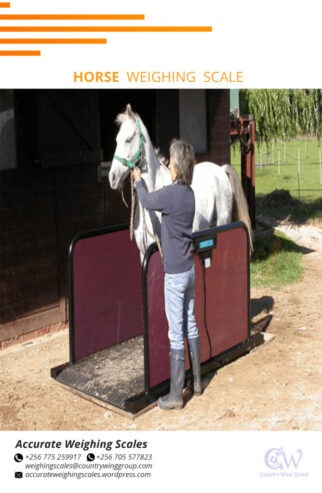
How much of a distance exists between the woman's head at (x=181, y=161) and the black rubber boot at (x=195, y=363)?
1.32 metres

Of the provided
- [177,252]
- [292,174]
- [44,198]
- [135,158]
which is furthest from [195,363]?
[292,174]

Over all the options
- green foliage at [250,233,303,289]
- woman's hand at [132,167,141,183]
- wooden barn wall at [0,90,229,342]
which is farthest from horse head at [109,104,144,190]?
green foliage at [250,233,303,289]

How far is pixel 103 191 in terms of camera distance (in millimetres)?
6988

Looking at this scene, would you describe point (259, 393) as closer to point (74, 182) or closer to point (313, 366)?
point (313, 366)

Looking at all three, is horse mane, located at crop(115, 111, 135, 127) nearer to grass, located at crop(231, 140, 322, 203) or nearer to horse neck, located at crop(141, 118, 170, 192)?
horse neck, located at crop(141, 118, 170, 192)

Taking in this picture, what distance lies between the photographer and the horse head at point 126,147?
4.75 meters

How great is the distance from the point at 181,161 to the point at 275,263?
5373 mm

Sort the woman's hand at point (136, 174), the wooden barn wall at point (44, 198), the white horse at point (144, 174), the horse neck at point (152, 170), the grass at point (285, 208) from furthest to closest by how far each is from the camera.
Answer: the grass at point (285, 208)
the wooden barn wall at point (44, 198)
the horse neck at point (152, 170)
the white horse at point (144, 174)
the woman's hand at point (136, 174)

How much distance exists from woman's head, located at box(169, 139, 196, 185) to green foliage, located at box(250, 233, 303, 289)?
4.39 metres

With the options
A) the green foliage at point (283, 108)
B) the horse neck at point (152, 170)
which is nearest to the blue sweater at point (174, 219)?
the horse neck at point (152, 170)
